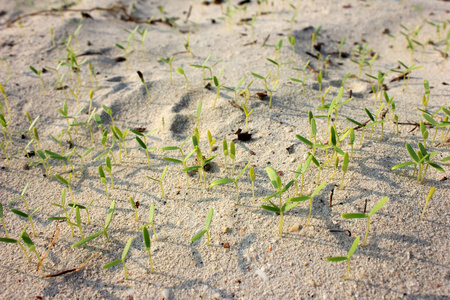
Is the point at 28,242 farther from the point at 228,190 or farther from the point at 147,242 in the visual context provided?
the point at 228,190

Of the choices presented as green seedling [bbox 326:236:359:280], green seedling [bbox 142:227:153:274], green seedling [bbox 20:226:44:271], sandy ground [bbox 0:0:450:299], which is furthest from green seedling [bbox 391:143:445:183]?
green seedling [bbox 20:226:44:271]

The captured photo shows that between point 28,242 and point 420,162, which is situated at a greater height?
point 420,162

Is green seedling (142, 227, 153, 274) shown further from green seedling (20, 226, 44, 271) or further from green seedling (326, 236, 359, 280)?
green seedling (326, 236, 359, 280)

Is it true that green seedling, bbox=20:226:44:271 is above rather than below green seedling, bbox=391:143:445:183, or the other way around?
below

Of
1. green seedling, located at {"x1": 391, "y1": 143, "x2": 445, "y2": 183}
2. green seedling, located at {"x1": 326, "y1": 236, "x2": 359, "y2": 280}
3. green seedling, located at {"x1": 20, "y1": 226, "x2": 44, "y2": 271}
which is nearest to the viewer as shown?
green seedling, located at {"x1": 326, "y1": 236, "x2": 359, "y2": 280}

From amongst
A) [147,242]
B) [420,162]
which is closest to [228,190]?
[147,242]

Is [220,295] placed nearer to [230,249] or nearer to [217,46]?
[230,249]

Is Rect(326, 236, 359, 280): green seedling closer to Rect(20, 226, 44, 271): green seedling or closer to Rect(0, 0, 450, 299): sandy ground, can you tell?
Rect(0, 0, 450, 299): sandy ground

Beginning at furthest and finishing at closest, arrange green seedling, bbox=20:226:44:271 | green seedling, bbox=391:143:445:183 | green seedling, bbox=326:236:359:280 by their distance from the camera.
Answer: green seedling, bbox=391:143:445:183 < green seedling, bbox=20:226:44:271 < green seedling, bbox=326:236:359:280

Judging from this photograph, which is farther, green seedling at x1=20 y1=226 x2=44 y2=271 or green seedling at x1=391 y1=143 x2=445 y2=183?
green seedling at x1=391 y1=143 x2=445 y2=183
